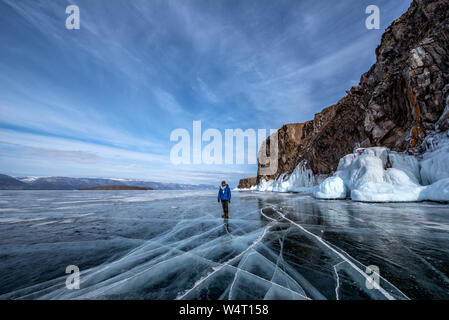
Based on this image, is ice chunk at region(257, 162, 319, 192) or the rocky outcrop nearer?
ice chunk at region(257, 162, 319, 192)

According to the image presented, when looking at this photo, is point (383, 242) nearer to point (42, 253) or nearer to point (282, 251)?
point (282, 251)

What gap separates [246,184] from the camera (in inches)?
4601

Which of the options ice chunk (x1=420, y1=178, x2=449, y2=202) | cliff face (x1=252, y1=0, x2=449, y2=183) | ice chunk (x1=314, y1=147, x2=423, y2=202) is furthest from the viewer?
cliff face (x1=252, y1=0, x2=449, y2=183)

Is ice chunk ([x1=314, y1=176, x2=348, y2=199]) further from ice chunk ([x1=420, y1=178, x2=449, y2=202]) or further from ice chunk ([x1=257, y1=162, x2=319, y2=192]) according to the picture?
ice chunk ([x1=257, y1=162, x2=319, y2=192])

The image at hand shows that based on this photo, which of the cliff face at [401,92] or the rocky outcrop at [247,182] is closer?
the cliff face at [401,92]

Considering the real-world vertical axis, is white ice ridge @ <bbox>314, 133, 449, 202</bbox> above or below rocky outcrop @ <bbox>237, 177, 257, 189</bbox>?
above

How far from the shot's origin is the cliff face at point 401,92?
14.9 meters

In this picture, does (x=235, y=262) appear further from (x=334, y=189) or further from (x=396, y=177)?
(x=334, y=189)

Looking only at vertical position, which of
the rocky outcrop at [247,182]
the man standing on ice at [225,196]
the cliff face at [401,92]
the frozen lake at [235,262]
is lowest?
the rocky outcrop at [247,182]

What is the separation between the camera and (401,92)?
711 inches

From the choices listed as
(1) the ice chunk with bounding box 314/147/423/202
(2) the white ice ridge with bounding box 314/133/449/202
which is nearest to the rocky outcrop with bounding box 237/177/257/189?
(1) the ice chunk with bounding box 314/147/423/202

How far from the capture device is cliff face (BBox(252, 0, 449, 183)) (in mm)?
14852

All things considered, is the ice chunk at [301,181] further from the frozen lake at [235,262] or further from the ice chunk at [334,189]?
the frozen lake at [235,262]

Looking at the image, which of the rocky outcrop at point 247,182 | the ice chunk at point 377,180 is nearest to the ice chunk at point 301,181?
the ice chunk at point 377,180
